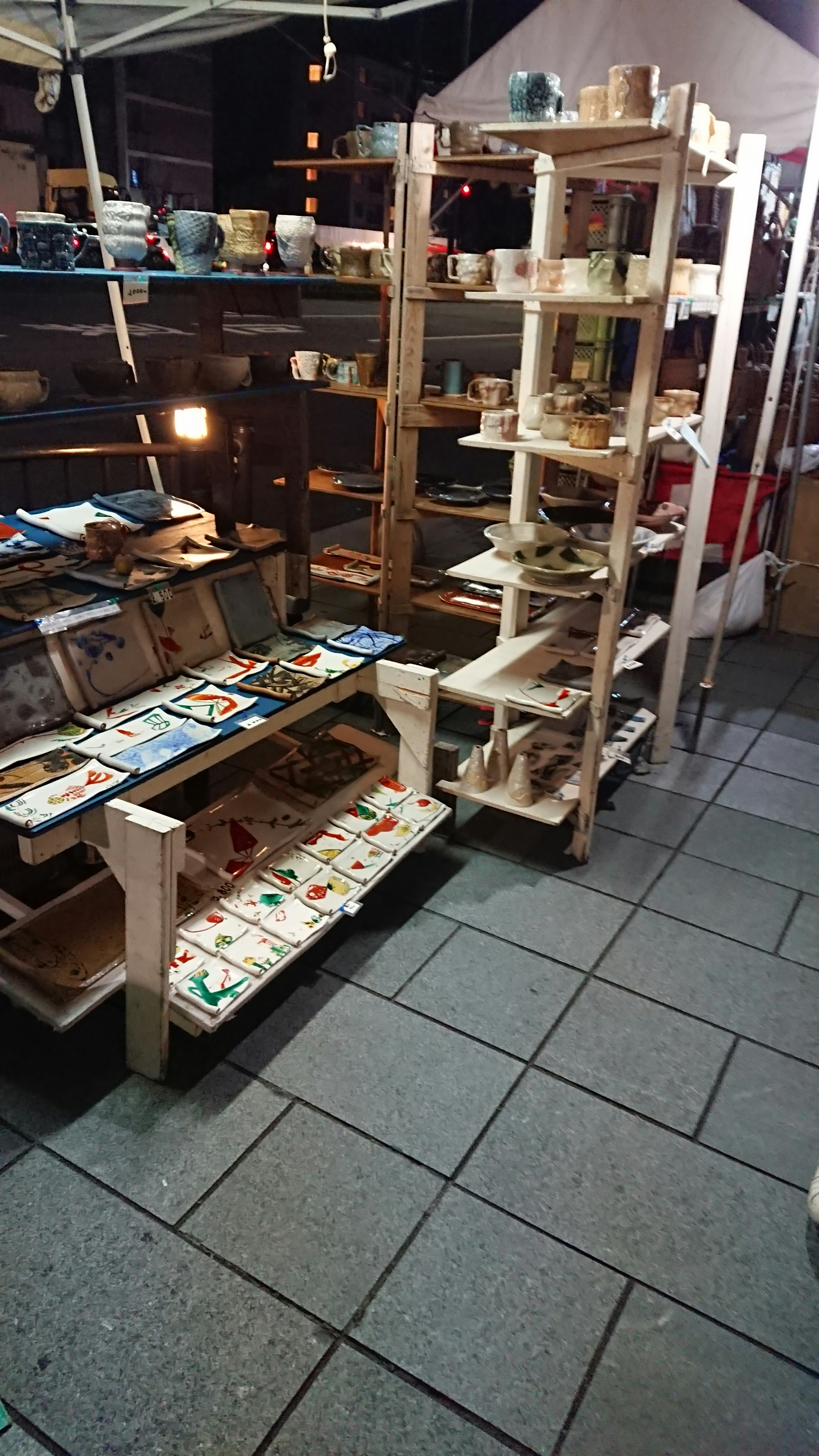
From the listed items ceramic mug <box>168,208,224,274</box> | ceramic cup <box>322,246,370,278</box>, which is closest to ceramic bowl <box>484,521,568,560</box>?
ceramic mug <box>168,208,224,274</box>

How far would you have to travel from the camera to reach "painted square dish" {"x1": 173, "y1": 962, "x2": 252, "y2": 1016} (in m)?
2.55

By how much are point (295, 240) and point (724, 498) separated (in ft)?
11.2

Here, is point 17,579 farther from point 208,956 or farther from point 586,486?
point 586,486

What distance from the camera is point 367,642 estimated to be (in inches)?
143

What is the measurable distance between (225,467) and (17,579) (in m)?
0.92

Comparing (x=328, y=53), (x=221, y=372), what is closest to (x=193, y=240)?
(x=221, y=372)

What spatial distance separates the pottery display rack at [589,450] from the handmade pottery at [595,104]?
6 cm

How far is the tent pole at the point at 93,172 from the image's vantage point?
3.59m

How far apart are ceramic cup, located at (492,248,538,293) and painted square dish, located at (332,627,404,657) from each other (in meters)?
1.28

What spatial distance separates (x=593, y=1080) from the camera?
8.75 feet

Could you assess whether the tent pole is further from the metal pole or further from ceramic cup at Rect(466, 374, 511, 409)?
the metal pole

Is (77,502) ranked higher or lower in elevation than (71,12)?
lower

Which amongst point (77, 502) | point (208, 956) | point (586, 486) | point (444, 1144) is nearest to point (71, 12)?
point (77, 502)

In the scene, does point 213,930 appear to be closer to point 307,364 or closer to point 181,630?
point 181,630
